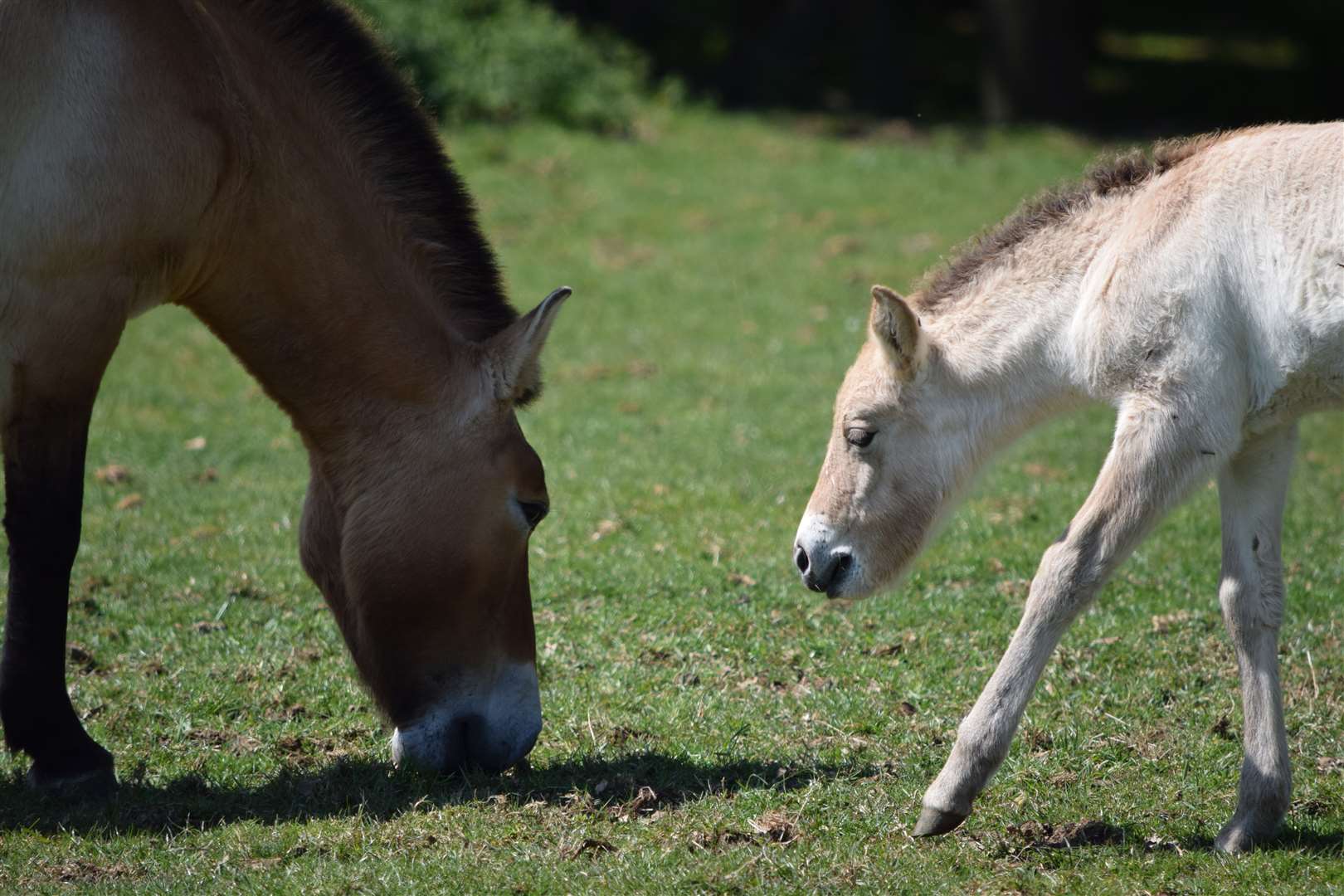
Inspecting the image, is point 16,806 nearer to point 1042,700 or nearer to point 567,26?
point 1042,700

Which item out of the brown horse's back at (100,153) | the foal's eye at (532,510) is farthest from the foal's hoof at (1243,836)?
the brown horse's back at (100,153)

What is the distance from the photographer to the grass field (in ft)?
13.3

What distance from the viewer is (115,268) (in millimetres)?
4395

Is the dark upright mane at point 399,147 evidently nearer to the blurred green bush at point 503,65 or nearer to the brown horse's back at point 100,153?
the brown horse's back at point 100,153

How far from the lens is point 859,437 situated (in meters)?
4.67

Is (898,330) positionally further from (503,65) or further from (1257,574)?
(503,65)

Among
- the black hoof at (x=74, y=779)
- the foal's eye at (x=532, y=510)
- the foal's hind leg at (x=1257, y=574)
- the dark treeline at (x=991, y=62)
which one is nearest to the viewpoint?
the foal's hind leg at (x=1257, y=574)

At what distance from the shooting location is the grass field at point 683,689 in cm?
406

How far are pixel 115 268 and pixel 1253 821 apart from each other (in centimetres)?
395

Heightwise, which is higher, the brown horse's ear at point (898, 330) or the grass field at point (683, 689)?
the brown horse's ear at point (898, 330)

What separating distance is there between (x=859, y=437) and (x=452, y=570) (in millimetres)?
1448

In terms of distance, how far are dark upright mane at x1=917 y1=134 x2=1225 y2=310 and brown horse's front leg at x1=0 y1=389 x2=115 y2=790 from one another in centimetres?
293

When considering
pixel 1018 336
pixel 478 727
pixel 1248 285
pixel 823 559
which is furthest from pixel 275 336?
pixel 1248 285

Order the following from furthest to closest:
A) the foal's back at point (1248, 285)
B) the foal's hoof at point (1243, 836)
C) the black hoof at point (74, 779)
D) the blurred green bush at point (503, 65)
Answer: the blurred green bush at point (503, 65)
the black hoof at point (74, 779)
the foal's hoof at point (1243, 836)
the foal's back at point (1248, 285)
